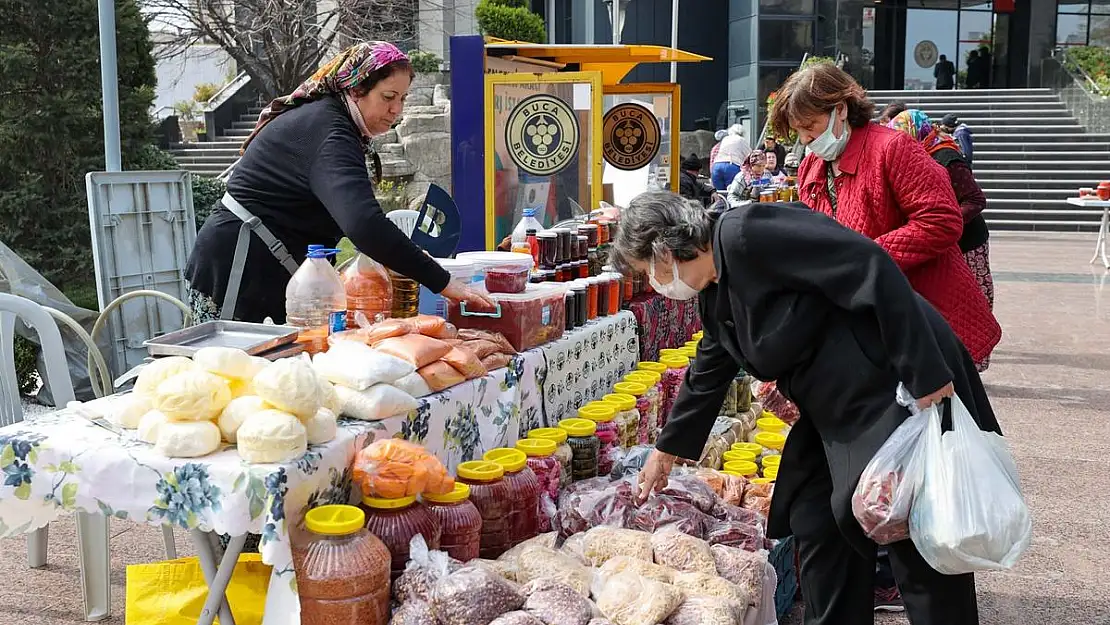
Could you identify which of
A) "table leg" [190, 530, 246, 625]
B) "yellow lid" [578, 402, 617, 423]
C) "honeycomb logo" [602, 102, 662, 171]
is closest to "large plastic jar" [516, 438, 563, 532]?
"yellow lid" [578, 402, 617, 423]

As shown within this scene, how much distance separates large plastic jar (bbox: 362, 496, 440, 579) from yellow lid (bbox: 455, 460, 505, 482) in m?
0.37

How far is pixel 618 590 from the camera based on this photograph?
2.77 m

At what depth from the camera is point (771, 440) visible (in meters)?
4.38

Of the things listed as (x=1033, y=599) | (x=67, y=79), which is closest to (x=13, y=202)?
(x=67, y=79)

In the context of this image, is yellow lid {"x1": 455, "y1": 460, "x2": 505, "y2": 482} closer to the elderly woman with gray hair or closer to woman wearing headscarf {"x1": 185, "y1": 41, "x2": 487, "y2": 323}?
woman wearing headscarf {"x1": 185, "y1": 41, "x2": 487, "y2": 323}

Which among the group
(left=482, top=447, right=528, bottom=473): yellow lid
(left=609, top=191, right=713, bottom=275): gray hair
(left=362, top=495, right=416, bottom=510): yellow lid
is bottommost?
(left=482, top=447, right=528, bottom=473): yellow lid

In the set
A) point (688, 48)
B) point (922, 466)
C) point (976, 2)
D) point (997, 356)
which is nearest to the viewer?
point (922, 466)

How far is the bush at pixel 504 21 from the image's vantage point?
73.6ft

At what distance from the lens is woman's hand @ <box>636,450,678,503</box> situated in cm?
308

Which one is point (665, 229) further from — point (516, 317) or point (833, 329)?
point (516, 317)

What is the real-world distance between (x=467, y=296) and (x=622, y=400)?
1.06 metres

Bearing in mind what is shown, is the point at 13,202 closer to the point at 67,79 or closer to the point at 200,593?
the point at 67,79

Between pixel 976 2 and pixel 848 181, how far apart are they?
106 ft

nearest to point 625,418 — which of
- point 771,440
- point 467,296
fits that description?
point 771,440
